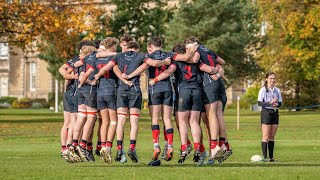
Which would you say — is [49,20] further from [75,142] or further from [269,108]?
[75,142]

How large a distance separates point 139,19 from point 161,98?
73388 mm

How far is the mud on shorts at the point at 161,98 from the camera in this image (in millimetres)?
21812

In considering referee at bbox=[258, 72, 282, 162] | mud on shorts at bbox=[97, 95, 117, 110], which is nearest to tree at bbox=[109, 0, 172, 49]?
referee at bbox=[258, 72, 282, 162]

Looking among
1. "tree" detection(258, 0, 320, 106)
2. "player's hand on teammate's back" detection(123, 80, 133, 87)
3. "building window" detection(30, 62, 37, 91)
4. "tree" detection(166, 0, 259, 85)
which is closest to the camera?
"player's hand on teammate's back" detection(123, 80, 133, 87)

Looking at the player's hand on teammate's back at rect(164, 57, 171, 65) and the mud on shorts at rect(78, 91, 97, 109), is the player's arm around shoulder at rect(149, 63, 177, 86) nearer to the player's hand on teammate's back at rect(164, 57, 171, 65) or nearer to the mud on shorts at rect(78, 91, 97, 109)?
the player's hand on teammate's back at rect(164, 57, 171, 65)

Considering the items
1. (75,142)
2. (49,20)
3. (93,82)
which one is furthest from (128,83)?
(49,20)

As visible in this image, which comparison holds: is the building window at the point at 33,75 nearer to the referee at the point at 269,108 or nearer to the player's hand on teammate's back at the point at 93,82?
the referee at the point at 269,108

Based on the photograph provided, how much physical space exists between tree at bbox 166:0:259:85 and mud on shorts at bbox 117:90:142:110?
6482cm

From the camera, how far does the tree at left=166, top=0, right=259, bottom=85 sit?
288ft

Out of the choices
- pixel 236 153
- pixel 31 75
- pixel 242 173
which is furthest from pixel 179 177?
pixel 31 75

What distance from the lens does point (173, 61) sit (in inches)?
854

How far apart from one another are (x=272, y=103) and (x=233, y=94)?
303ft

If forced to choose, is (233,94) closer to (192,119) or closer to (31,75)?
(31,75)

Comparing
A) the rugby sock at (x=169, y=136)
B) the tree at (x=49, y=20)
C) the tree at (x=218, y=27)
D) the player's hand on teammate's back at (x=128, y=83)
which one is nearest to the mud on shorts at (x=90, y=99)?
the player's hand on teammate's back at (x=128, y=83)
